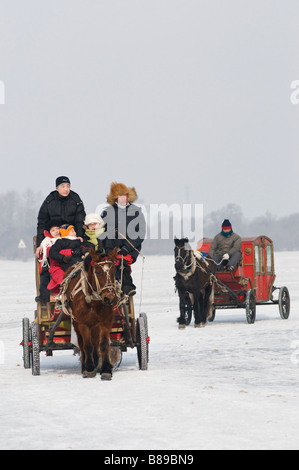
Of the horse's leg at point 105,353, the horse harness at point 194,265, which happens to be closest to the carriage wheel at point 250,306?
the horse harness at point 194,265

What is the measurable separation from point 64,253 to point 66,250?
52 mm

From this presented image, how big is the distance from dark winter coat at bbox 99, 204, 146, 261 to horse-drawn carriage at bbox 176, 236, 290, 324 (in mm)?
7904

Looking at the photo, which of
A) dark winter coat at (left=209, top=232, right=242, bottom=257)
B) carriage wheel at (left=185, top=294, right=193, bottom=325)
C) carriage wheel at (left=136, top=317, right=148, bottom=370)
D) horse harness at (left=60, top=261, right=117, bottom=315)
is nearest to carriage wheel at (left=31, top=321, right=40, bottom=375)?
horse harness at (left=60, top=261, right=117, bottom=315)

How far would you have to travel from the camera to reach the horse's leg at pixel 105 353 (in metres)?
10.9

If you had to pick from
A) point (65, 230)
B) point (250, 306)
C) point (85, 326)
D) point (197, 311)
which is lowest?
point (197, 311)

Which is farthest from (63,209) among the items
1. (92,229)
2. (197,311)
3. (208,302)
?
(208,302)

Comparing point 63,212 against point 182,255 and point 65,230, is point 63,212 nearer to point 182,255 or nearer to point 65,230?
point 65,230

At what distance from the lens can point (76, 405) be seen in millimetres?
9219

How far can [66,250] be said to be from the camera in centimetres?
1150

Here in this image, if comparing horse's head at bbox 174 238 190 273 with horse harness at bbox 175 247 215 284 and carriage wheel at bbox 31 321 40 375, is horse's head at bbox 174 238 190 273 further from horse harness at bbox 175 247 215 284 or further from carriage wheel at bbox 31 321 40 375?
carriage wheel at bbox 31 321 40 375

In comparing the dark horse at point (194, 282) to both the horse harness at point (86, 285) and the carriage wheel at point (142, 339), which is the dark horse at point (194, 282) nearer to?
the carriage wheel at point (142, 339)

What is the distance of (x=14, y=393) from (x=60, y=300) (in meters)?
1.61

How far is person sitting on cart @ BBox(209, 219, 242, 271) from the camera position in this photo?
2053cm
